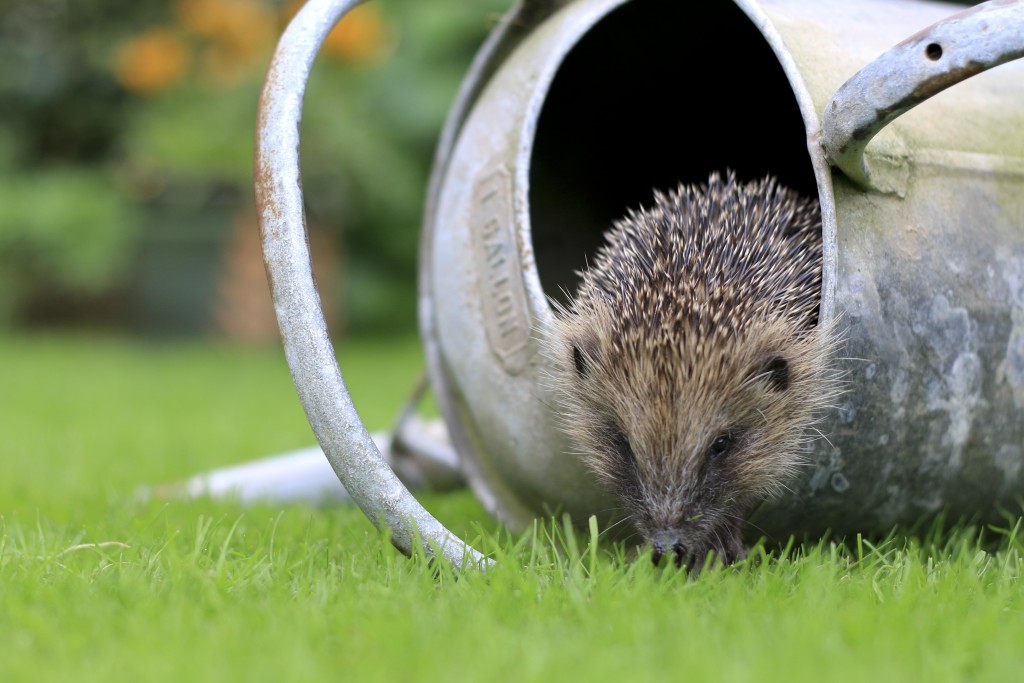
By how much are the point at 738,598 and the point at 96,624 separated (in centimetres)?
130

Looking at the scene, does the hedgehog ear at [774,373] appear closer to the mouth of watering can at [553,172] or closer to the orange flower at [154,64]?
the mouth of watering can at [553,172]

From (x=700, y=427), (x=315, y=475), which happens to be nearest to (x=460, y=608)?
(x=700, y=427)

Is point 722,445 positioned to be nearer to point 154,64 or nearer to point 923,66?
point 923,66

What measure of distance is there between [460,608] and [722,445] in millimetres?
865

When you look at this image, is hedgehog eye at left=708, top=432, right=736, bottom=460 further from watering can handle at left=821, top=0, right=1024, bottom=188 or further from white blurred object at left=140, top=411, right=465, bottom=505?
white blurred object at left=140, top=411, right=465, bottom=505

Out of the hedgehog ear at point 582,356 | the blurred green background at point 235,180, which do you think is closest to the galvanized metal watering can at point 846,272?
the hedgehog ear at point 582,356

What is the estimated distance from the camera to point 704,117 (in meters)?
4.41

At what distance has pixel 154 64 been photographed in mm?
10438

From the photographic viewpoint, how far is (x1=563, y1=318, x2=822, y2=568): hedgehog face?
8.77 ft

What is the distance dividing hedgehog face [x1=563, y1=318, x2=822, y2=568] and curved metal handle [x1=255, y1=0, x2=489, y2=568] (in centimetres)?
47

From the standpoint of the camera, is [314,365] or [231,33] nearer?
[314,365]

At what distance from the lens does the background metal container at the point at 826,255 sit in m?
2.73

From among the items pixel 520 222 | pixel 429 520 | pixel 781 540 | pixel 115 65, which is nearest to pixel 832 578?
pixel 781 540

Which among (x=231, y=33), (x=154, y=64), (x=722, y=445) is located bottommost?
(x=722, y=445)
